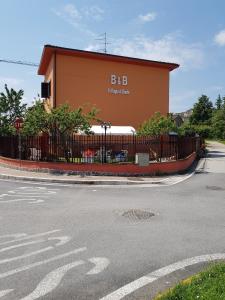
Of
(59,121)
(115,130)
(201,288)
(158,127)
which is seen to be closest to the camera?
(201,288)

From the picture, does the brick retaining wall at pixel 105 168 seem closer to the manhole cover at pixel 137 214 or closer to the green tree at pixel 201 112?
the manhole cover at pixel 137 214

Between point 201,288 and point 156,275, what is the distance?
104 centimetres

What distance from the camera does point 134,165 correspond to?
60.2 feet

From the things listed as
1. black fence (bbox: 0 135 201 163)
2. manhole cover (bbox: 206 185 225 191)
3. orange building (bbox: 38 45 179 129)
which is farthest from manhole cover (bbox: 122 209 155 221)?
orange building (bbox: 38 45 179 129)

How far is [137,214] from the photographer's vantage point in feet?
32.8

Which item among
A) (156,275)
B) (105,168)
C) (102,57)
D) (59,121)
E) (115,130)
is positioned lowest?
(156,275)

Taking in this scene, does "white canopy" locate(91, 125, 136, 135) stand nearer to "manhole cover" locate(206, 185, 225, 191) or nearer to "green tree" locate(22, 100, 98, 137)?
"green tree" locate(22, 100, 98, 137)

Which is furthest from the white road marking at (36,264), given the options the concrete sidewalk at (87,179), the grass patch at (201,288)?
the concrete sidewalk at (87,179)

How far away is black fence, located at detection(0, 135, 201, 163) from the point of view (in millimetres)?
19422

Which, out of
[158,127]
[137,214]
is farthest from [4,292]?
[158,127]

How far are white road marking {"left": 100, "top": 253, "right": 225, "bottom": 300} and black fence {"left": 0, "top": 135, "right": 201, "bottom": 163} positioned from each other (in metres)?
12.5

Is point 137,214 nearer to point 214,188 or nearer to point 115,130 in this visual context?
point 214,188

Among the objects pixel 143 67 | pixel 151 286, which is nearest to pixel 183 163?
pixel 143 67

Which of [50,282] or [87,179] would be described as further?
[87,179]
